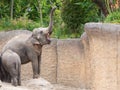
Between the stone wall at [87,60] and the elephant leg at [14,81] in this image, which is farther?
the elephant leg at [14,81]

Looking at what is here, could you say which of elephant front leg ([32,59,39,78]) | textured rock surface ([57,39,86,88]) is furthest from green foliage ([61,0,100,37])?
elephant front leg ([32,59,39,78])

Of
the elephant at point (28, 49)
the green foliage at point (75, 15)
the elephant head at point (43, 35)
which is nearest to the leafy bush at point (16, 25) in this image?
the green foliage at point (75, 15)

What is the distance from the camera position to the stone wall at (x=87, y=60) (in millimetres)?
7480

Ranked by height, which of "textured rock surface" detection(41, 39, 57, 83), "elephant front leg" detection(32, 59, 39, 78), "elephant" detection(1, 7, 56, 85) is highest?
"elephant" detection(1, 7, 56, 85)

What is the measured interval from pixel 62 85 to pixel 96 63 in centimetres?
201

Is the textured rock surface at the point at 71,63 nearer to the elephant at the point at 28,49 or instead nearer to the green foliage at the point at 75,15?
the elephant at the point at 28,49

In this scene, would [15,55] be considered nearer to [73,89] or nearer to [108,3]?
[73,89]

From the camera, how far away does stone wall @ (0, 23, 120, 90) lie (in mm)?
7480

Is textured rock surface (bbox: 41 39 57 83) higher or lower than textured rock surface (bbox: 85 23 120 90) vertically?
lower

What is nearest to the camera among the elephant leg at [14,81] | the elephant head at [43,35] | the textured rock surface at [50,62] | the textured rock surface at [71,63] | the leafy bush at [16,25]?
the elephant leg at [14,81]

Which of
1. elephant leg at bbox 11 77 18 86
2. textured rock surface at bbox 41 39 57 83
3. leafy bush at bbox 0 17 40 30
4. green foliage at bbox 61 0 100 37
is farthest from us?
leafy bush at bbox 0 17 40 30

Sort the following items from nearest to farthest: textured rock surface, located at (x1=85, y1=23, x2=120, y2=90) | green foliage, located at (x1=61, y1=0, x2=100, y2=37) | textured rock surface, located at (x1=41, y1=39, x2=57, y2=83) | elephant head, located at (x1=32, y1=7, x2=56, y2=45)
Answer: textured rock surface, located at (x1=85, y1=23, x2=120, y2=90), elephant head, located at (x1=32, y1=7, x2=56, y2=45), textured rock surface, located at (x1=41, y1=39, x2=57, y2=83), green foliage, located at (x1=61, y1=0, x2=100, y2=37)

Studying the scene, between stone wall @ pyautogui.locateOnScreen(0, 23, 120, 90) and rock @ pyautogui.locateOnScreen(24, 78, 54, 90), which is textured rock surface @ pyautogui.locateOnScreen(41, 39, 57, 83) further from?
rock @ pyautogui.locateOnScreen(24, 78, 54, 90)

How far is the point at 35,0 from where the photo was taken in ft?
62.8
